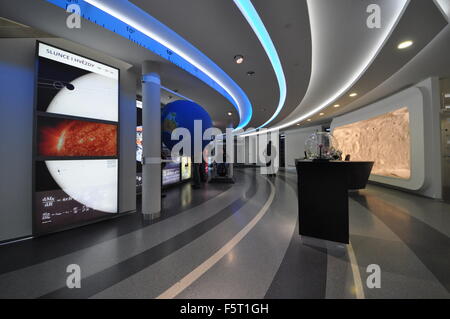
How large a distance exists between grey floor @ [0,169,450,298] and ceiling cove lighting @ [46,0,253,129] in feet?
10.4

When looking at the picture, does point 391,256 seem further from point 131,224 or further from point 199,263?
point 131,224

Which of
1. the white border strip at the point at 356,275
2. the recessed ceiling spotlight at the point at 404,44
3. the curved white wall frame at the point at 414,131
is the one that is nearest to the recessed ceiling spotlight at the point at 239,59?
the recessed ceiling spotlight at the point at 404,44

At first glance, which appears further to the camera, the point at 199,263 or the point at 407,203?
the point at 407,203

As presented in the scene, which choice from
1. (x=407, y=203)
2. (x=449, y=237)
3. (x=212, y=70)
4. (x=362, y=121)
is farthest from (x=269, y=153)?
(x=449, y=237)

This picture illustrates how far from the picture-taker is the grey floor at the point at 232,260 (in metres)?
1.44

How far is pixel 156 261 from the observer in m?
1.86

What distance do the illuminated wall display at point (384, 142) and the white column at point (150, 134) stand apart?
7.16 metres

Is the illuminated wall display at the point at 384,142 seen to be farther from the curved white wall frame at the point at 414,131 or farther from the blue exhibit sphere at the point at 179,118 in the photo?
the blue exhibit sphere at the point at 179,118

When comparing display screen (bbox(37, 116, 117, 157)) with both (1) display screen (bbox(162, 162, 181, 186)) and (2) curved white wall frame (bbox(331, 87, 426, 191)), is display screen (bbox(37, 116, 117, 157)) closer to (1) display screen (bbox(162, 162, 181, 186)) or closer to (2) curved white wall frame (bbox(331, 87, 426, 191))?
(1) display screen (bbox(162, 162, 181, 186))

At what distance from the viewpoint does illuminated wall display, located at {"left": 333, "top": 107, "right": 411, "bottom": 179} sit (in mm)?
5082

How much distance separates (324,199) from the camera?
2168 mm

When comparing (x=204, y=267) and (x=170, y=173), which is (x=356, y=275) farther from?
(x=170, y=173)

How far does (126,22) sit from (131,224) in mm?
3388
